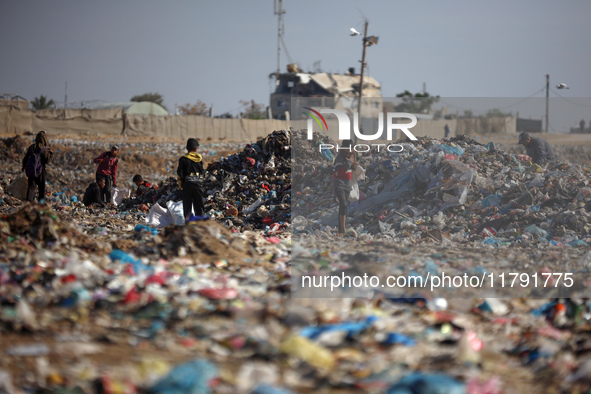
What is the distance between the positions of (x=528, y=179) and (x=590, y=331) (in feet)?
17.8

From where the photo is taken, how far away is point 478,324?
400 centimetres

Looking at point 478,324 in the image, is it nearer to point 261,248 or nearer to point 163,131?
point 261,248

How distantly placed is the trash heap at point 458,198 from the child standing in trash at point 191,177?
1.70 meters

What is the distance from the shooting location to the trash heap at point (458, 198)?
758cm

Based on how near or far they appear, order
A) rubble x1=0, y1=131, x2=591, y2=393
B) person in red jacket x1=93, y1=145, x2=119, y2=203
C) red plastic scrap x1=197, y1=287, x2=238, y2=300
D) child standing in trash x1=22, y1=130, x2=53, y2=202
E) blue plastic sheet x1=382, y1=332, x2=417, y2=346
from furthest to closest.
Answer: person in red jacket x1=93, y1=145, x2=119, y2=203, child standing in trash x1=22, y1=130, x2=53, y2=202, red plastic scrap x1=197, y1=287, x2=238, y2=300, blue plastic sheet x1=382, y1=332, x2=417, y2=346, rubble x1=0, y1=131, x2=591, y2=393

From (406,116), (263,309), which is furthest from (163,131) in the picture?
(263,309)

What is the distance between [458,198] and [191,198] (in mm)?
3890

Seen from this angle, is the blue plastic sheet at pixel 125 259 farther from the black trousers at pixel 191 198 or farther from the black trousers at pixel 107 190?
the black trousers at pixel 107 190

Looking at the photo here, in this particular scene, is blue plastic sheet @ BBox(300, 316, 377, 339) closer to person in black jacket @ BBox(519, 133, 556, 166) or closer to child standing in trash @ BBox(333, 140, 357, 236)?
child standing in trash @ BBox(333, 140, 357, 236)

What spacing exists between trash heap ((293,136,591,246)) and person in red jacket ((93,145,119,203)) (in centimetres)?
353

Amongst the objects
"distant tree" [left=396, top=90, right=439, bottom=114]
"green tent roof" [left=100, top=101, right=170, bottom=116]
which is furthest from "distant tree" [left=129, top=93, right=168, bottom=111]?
"distant tree" [left=396, top=90, right=439, bottom=114]

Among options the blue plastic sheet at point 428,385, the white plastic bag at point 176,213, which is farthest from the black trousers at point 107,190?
the blue plastic sheet at point 428,385

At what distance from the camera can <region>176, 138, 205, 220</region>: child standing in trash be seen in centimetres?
695

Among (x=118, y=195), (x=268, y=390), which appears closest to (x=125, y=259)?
(x=268, y=390)
